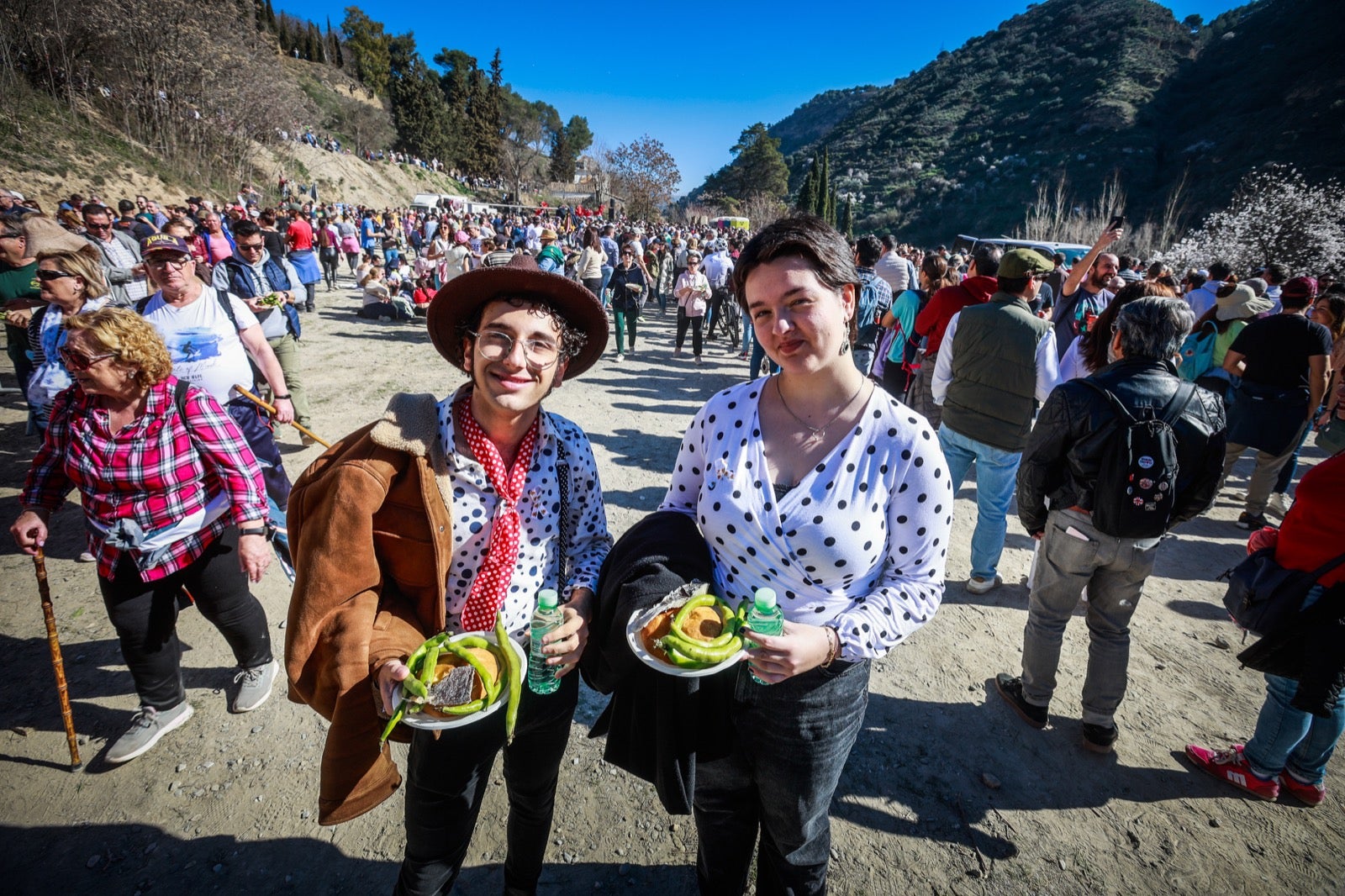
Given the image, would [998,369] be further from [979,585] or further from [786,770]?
[786,770]

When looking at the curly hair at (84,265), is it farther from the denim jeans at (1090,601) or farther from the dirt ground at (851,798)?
the denim jeans at (1090,601)

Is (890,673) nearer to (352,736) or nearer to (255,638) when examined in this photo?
(352,736)

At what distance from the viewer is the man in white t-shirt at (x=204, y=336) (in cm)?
358

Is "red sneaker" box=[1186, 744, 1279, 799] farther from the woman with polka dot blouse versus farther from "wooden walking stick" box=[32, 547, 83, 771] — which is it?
"wooden walking stick" box=[32, 547, 83, 771]

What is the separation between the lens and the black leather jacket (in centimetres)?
253

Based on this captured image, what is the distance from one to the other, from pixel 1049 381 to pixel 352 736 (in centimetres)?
426

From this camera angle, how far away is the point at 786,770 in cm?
169

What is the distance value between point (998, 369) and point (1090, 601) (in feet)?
5.25

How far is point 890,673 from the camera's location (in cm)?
363

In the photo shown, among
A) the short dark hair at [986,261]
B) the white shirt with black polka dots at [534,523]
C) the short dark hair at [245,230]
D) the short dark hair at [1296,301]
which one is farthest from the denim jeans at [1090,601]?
the short dark hair at [245,230]

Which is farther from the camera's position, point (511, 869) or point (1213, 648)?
point (1213, 648)

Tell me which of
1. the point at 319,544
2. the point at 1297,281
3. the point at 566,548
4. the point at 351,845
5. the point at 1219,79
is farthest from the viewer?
the point at 1219,79

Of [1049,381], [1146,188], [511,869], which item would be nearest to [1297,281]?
[1049,381]

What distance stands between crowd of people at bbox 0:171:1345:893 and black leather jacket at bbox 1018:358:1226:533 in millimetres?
14
